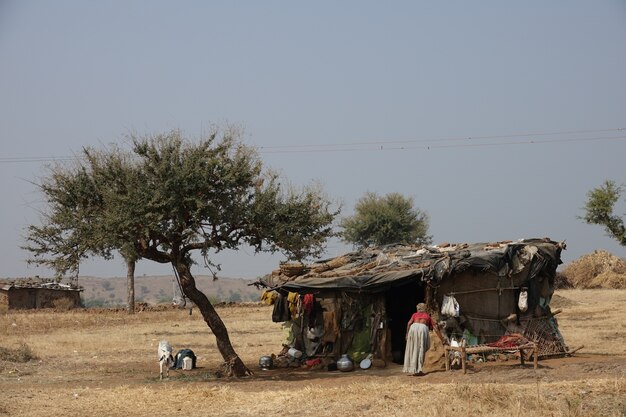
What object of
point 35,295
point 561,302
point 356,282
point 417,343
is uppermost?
point 35,295

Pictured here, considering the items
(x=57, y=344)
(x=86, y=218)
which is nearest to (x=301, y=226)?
(x=86, y=218)

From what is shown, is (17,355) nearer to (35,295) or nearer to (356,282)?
(356,282)

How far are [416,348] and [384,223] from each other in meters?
48.4

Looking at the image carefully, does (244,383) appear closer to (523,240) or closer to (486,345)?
(486,345)

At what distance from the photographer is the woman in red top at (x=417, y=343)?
21.0 m

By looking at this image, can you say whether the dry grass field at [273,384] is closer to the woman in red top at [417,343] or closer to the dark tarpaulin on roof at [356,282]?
the woman in red top at [417,343]

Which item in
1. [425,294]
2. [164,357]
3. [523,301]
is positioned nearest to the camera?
[164,357]

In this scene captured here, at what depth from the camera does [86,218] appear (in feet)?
74.3

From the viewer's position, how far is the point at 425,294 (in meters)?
22.8

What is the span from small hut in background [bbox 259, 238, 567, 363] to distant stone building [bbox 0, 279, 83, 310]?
37.2m

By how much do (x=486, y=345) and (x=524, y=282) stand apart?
7.54 ft

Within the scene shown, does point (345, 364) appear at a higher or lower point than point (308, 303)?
lower

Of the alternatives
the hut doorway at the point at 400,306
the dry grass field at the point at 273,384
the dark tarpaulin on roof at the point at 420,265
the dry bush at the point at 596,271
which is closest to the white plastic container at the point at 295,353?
the dry grass field at the point at 273,384

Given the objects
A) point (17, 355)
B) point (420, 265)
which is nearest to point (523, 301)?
point (420, 265)
